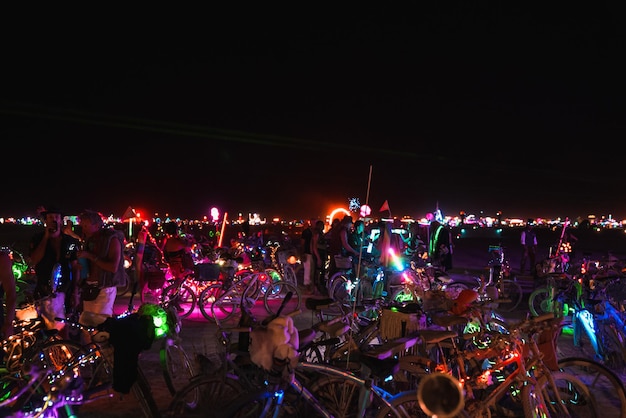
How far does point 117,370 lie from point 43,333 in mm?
1789

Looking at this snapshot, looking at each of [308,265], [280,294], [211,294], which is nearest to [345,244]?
[308,265]

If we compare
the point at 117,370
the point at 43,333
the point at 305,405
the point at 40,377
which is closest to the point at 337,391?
the point at 305,405

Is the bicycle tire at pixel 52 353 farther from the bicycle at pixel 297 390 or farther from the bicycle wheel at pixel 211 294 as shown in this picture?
the bicycle wheel at pixel 211 294

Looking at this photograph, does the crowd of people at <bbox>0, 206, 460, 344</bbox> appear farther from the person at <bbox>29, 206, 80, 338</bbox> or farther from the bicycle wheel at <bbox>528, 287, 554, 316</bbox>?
the bicycle wheel at <bbox>528, 287, 554, 316</bbox>

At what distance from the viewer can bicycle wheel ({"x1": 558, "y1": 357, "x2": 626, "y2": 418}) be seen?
12.8 feet

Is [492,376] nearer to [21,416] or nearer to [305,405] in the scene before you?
[305,405]

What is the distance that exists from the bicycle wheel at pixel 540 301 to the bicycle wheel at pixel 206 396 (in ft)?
23.5

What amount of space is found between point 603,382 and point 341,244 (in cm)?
727

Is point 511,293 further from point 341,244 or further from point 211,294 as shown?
point 211,294

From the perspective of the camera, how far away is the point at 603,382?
424 cm

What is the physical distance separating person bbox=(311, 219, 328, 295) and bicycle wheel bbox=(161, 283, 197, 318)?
3.74 metres

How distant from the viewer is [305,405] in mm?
3453

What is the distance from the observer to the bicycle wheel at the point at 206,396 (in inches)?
145

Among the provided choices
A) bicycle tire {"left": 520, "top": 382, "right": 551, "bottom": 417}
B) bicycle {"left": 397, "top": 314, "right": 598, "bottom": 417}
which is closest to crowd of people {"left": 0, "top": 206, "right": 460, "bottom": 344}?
bicycle {"left": 397, "top": 314, "right": 598, "bottom": 417}
